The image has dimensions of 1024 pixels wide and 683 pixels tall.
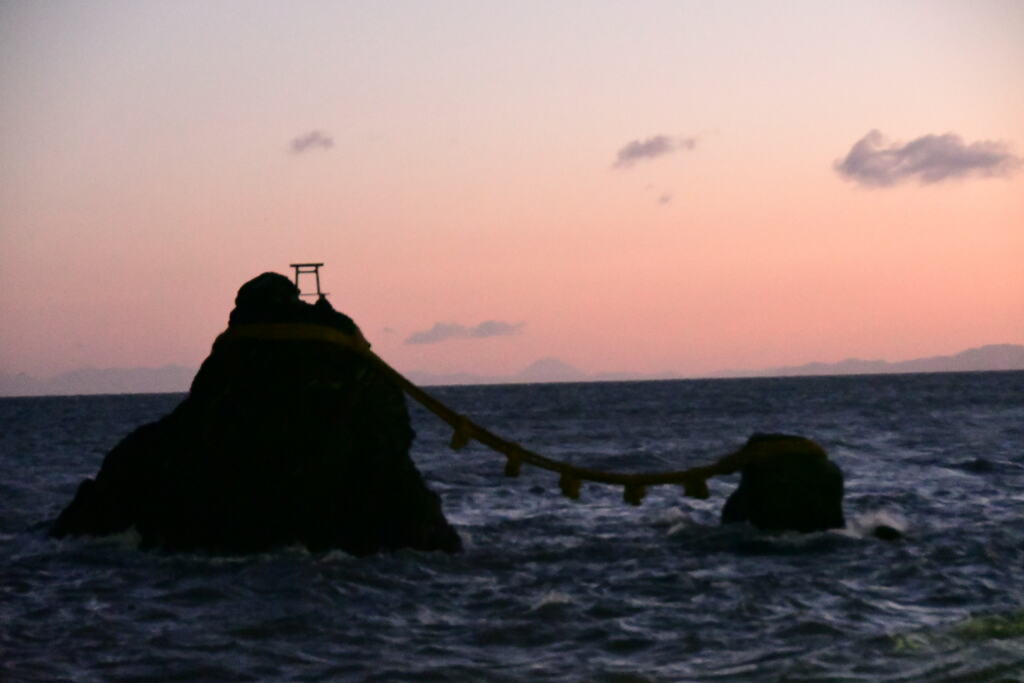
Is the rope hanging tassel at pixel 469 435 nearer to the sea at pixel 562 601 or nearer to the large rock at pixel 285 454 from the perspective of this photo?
the large rock at pixel 285 454

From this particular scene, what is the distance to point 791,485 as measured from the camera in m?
15.8

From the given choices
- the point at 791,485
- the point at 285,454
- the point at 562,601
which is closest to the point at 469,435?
the point at 285,454

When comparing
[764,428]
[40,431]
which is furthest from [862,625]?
[40,431]

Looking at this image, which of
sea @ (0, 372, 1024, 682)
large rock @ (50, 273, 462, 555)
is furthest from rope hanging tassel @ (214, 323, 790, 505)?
sea @ (0, 372, 1024, 682)

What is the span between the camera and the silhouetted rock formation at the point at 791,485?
15469mm

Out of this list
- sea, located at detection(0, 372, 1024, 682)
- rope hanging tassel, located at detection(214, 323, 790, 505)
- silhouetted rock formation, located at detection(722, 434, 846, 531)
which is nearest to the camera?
sea, located at detection(0, 372, 1024, 682)

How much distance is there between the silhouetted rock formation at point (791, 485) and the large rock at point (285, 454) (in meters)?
4.03

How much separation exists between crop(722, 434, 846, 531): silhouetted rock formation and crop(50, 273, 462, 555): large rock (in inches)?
159

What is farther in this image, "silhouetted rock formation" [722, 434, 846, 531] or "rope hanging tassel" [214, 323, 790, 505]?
"silhouetted rock formation" [722, 434, 846, 531]

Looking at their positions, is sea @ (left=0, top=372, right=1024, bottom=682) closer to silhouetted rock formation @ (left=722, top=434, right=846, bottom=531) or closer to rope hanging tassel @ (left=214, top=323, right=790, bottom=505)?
silhouetted rock formation @ (left=722, top=434, right=846, bottom=531)

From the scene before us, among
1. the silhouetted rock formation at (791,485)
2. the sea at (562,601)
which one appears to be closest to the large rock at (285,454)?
the sea at (562,601)

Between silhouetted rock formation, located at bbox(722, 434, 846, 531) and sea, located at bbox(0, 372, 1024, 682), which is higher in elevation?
silhouetted rock formation, located at bbox(722, 434, 846, 531)

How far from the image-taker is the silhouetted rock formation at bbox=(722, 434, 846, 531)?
50.8 ft

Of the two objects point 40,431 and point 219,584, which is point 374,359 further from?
point 40,431
